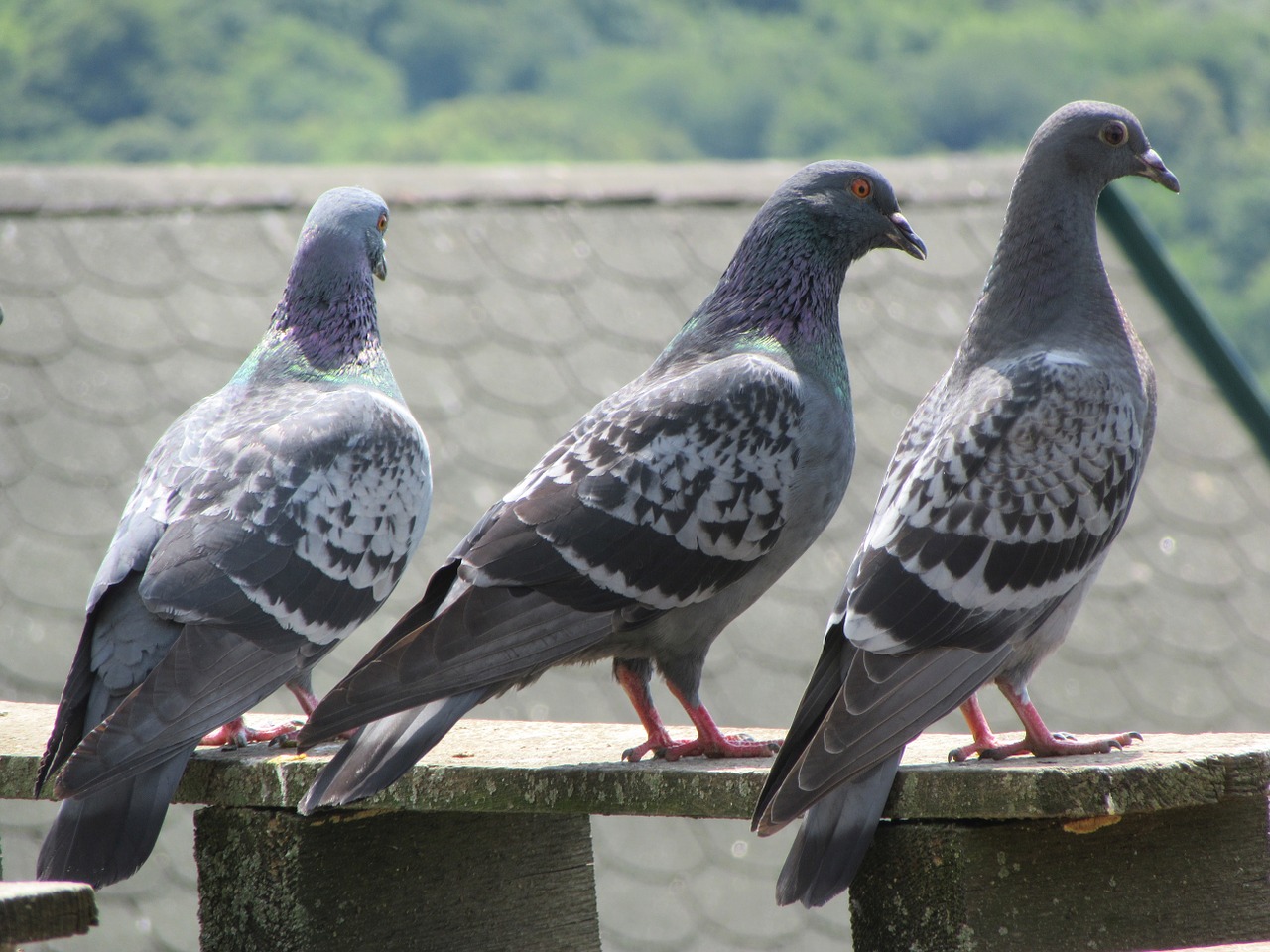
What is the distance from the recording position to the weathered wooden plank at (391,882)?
130 inches

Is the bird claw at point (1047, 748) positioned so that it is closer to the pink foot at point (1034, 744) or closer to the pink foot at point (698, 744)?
the pink foot at point (1034, 744)

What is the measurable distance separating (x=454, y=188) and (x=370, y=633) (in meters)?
2.77

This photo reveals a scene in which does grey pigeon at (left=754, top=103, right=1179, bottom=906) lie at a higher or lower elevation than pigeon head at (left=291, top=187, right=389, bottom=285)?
higher

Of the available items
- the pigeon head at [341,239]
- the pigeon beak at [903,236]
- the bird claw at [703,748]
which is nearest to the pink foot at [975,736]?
the bird claw at [703,748]

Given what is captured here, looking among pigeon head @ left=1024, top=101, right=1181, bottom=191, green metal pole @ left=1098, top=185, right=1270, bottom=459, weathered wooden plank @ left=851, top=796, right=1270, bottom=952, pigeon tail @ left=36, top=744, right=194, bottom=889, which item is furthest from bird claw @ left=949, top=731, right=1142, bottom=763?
green metal pole @ left=1098, top=185, right=1270, bottom=459

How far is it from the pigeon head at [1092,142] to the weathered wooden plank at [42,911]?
9.31 feet

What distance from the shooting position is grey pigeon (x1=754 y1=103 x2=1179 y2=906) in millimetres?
2861

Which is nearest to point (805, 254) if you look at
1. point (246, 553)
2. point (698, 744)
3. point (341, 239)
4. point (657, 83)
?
point (698, 744)

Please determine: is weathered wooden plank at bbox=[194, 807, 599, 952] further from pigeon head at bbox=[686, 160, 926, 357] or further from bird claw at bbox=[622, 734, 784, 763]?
pigeon head at bbox=[686, 160, 926, 357]

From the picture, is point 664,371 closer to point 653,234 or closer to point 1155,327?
point 653,234

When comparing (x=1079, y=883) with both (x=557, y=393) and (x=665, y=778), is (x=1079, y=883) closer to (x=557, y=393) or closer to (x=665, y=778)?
(x=665, y=778)

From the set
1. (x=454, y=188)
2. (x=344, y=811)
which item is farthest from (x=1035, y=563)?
(x=454, y=188)

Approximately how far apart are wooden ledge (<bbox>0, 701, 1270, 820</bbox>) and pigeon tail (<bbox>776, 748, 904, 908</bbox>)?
0.06 meters

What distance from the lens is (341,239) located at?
4.73m
